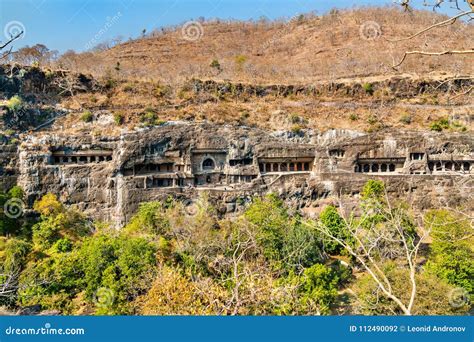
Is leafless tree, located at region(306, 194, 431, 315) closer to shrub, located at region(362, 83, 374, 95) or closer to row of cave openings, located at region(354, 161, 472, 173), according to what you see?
row of cave openings, located at region(354, 161, 472, 173)

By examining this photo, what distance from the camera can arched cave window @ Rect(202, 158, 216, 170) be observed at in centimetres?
2653

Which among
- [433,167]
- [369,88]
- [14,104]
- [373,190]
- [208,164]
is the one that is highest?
Result: [369,88]

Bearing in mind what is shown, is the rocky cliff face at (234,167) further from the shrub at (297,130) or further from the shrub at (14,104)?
the shrub at (14,104)

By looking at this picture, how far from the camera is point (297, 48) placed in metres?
63.9

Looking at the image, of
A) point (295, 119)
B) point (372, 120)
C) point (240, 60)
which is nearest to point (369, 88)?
point (372, 120)

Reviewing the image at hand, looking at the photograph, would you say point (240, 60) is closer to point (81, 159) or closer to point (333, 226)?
point (81, 159)

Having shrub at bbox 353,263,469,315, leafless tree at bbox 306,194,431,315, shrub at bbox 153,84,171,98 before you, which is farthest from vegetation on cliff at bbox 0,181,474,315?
shrub at bbox 153,84,171,98

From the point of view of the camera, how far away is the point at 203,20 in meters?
81.8

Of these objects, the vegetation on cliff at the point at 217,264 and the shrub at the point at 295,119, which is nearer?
the vegetation on cliff at the point at 217,264

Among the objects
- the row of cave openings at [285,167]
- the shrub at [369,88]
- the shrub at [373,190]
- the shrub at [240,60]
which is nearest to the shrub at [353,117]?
the row of cave openings at [285,167]

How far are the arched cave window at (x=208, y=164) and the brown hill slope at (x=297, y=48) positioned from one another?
1740cm

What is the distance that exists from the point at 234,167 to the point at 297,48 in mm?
44858

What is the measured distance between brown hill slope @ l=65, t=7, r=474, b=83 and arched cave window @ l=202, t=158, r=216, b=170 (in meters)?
17.4

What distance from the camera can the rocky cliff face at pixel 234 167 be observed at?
23.8 m
